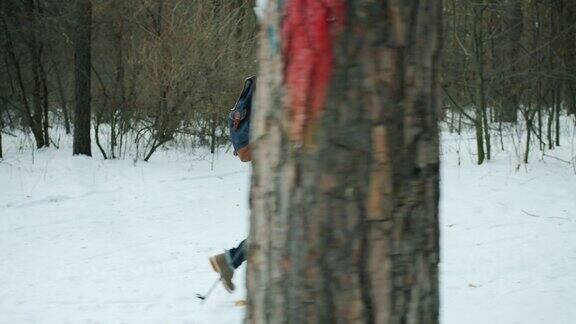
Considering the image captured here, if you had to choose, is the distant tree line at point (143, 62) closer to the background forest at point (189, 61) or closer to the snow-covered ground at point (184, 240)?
the background forest at point (189, 61)

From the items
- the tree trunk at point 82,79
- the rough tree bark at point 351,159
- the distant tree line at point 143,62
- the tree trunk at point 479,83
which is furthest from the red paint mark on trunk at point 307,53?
the tree trunk at point 82,79

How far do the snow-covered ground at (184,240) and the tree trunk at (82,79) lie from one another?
37.2 inches

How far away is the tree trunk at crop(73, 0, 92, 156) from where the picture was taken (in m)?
13.8

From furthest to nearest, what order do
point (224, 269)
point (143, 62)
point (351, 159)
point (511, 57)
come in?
point (143, 62) → point (511, 57) → point (224, 269) → point (351, 159)

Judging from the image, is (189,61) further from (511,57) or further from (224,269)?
(224,269)

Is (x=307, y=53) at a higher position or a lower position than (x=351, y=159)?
higher

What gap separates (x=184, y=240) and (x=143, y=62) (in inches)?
314

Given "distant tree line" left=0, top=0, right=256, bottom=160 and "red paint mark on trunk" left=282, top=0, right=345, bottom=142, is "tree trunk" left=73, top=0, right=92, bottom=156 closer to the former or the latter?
"distant tree line" left=0, top=0, right=256, bottom=160

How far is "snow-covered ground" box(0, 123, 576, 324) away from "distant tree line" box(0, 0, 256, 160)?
1767 millimetres

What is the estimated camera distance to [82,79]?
14016 mm

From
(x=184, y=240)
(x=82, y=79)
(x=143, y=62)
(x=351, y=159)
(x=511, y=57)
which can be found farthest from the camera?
(x=143, y=62)

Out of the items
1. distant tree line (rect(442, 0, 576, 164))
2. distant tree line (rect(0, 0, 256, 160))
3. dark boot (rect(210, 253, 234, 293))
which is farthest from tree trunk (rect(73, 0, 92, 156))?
dark boot (rect(210, 253, 234, 293))

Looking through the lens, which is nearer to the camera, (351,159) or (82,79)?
(351,159)

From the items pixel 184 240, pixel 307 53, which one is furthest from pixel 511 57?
pixel 307 53
